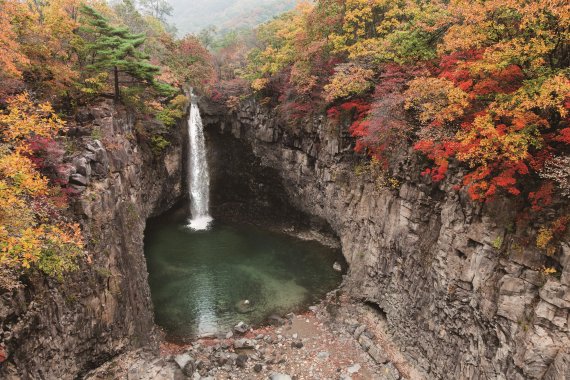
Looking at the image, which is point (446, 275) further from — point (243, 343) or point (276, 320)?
point (243, 343)

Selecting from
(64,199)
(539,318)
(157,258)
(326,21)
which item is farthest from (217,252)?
(539,318)

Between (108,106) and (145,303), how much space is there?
11.4 m

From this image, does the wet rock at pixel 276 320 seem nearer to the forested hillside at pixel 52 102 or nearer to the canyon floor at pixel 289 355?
the canyon floor at pixel 289 355

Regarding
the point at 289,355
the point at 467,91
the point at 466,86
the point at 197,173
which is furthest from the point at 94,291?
the point at 197,173

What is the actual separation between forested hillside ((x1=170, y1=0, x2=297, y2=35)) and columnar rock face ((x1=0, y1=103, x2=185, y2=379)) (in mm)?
76925

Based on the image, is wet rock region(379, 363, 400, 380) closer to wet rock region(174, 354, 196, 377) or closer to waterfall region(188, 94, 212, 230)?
wet rock region(174, 354, 196, 377)

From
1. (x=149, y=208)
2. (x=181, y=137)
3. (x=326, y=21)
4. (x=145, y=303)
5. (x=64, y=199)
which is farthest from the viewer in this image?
(x=181, y=137)

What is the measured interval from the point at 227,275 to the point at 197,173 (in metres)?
13.3

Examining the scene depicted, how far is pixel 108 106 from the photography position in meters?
19.5

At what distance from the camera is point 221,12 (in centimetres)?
12050

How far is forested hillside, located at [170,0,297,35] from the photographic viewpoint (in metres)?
89.4

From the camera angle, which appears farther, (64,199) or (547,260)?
(64,199)

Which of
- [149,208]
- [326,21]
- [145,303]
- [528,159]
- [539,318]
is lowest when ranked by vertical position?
[145,303]

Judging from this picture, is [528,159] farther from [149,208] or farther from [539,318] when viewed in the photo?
[149,208]
